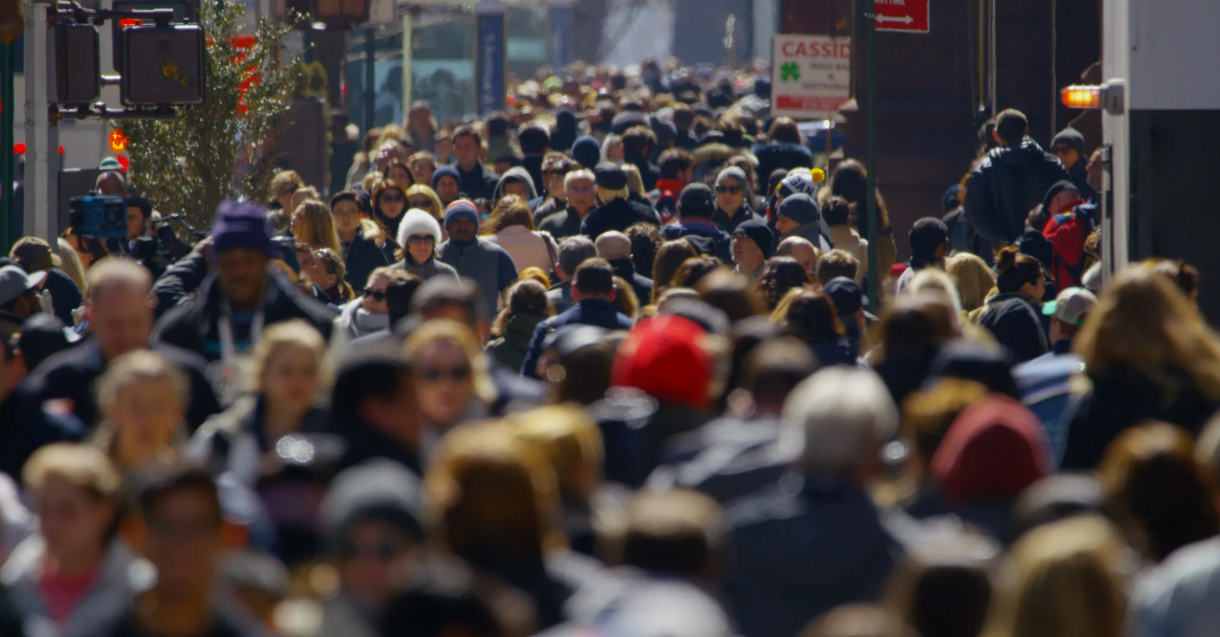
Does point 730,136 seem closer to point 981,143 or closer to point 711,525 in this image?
point 981,143

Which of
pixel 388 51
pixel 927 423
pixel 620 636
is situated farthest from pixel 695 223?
pixel 388 51

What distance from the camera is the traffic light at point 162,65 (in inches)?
496

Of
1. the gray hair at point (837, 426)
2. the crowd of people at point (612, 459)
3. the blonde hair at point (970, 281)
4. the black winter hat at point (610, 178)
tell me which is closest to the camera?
the crowd of people at point (612, 459)

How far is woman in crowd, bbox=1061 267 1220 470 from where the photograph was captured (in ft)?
19.8

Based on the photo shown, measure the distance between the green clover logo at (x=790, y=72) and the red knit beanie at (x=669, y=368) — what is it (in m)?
10.4

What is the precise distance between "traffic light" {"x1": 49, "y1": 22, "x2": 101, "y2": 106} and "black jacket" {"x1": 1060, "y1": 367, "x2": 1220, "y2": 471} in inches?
312

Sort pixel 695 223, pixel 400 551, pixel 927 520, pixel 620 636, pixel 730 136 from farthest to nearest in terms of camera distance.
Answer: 1. pixel 730 136
2. pixel 695 223
3. pixel 927 520
4. pixel 400 551
5. pixel 620 636

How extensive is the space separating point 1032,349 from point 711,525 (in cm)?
491

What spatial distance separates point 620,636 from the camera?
3.40 metres

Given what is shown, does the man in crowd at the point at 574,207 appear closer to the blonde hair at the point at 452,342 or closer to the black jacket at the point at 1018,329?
the black jacket at the point at 1018,329

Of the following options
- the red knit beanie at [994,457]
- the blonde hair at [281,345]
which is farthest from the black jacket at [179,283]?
the red knit beanie at [994,457]

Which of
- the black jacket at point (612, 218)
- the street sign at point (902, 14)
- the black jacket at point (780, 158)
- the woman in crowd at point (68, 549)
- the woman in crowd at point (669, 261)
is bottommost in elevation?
the woman in crowd at point (68, 549)

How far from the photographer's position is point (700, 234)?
39.9 ft

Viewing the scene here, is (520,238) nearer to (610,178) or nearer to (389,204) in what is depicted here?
(610,178)
